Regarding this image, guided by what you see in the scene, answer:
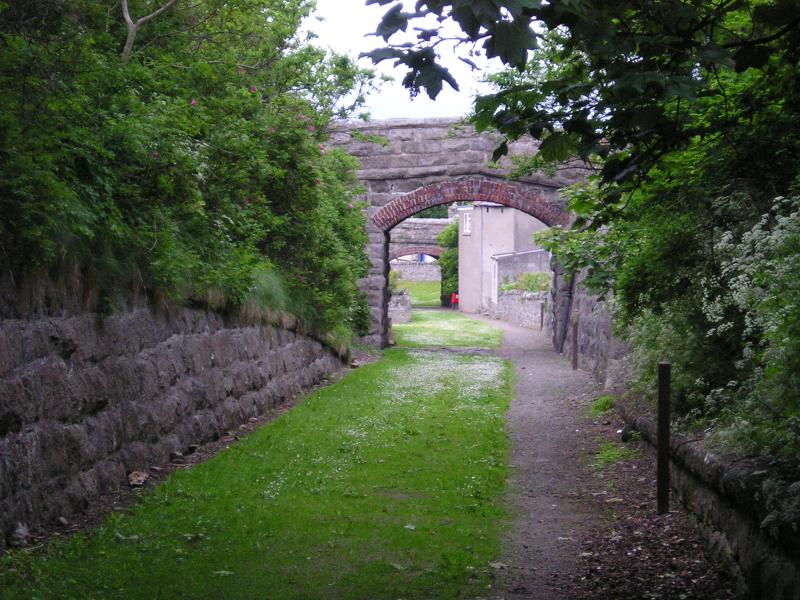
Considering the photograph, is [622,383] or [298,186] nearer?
[622,383]

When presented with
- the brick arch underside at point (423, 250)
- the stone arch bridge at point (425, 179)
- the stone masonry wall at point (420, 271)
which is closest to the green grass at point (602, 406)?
the stone arch bridge at point (425, 179)

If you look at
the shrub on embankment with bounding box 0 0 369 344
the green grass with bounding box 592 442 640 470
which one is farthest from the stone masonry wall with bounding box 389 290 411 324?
the green grass with bounding box 592 442 640 470

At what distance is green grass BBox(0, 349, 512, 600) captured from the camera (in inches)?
208

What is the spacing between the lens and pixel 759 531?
4828 millimetres

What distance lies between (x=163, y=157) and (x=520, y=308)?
31814 mm

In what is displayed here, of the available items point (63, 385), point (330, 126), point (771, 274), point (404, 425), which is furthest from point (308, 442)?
point (330, 126)

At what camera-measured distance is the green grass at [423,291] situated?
6694 centimetres

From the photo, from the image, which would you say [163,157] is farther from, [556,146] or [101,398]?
[556,146]

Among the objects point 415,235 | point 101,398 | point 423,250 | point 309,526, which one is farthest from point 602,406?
point 415,235

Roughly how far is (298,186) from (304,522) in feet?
25.8

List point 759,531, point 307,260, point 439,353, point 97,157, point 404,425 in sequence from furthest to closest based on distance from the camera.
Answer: point 439,353 < point 307,260 < point 404,425 < point 97,157 < point 759,531

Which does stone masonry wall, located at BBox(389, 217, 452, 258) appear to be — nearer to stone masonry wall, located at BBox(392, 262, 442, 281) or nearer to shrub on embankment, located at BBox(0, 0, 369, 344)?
stone masonry wall, located at BBox(392, 262, 442, 281)

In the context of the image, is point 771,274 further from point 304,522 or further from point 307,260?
point 307,260

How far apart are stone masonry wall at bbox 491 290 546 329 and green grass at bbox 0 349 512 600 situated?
954 inches
